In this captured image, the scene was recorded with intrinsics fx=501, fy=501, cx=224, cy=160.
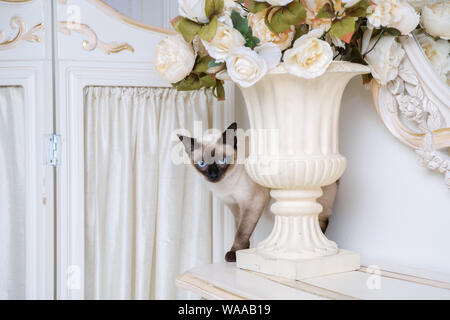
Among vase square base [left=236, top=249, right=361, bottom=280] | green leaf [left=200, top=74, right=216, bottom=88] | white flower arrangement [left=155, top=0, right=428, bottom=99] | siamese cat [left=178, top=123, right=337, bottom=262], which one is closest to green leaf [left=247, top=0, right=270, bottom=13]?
white flower arrangement [left=155, top=0, right=428, bottom=99]

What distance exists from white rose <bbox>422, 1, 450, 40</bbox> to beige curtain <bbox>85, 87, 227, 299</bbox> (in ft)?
2.08

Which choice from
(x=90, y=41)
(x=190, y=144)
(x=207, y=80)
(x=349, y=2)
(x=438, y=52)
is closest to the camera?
(x=349, y=2)

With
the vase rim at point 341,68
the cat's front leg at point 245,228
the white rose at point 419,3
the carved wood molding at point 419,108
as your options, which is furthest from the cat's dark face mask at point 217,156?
the white rose at point 419,3

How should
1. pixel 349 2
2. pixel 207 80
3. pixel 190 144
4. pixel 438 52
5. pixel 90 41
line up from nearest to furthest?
1. pixel 349 2
2. pixel 438 52
3. pixel 207 80
4. pixel 190 144
5. pixel 90 41

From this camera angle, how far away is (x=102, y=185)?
1.36m

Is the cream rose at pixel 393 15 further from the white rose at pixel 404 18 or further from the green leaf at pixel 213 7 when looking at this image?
the green leaf at pixel 213 7

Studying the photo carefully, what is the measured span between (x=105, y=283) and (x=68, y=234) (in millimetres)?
170

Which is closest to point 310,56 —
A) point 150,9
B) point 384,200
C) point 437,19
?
point 437,19

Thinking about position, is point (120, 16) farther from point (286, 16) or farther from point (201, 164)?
point (286, 16)

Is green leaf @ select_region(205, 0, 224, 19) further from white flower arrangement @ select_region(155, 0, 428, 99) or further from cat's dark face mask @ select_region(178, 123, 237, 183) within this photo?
cat's dark face mask @ select_region(178, 123, 237, 183)

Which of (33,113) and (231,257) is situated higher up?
(33,113)

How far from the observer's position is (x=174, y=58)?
40.5 inches

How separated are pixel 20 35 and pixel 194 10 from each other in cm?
60
